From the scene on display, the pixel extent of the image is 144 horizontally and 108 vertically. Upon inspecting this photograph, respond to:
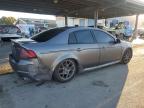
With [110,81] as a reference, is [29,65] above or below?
above

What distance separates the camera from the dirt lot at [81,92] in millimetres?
3895

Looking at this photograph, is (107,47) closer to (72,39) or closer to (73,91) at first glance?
(72,39)

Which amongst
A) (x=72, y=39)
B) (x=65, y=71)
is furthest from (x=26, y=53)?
(x=72, y=39)

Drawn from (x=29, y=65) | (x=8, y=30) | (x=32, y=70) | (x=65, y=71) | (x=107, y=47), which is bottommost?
(x=65, y=71)

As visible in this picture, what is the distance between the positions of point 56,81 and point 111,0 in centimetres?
991

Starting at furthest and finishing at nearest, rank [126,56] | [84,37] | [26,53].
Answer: [126,56] → [84,37] → [26,53]

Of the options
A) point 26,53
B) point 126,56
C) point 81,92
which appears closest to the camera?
point 81,92

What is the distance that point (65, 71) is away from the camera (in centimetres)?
521

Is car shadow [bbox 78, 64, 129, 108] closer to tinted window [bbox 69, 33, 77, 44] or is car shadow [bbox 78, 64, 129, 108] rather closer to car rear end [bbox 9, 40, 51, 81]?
tinted window [bbox 69, 33, 77, 44]

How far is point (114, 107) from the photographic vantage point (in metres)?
3.71

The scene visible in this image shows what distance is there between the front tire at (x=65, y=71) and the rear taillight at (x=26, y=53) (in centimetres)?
79

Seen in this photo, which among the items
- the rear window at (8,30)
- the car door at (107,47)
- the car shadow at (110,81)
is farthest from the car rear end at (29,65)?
the rear window at (8,30)

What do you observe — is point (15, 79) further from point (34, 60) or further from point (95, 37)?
point (95, 37)

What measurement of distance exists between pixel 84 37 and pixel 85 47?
1.18 ft
